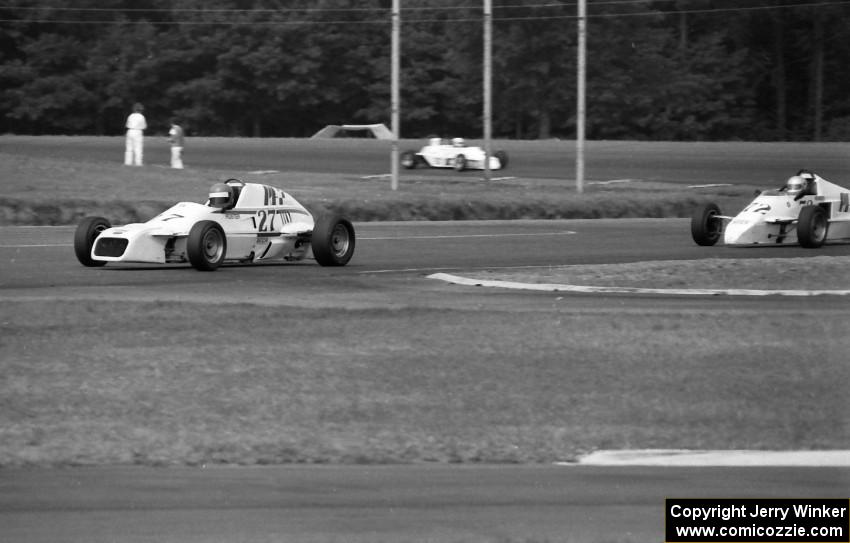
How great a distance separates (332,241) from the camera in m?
20.4

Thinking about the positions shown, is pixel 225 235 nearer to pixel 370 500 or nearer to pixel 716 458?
pixel 716 458

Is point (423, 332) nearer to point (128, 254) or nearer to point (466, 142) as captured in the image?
point (128, 254)

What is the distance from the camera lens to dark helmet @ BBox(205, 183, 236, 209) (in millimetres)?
19500

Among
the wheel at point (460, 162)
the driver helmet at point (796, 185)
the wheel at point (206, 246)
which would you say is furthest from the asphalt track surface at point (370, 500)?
the wheel at point (460, 162)

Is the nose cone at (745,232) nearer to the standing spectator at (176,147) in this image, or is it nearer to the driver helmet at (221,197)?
the driver helmet at (221,197)

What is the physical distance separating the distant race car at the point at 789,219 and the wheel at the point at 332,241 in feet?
21.4

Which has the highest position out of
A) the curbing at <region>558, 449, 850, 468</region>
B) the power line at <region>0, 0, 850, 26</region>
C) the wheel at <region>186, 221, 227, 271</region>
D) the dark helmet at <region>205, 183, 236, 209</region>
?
the power line at <region>0, 0, 850, 26</region>

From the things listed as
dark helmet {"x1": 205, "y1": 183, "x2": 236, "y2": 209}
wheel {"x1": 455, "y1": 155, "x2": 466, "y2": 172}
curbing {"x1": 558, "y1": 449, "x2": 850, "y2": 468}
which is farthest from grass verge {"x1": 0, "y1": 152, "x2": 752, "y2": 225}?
curbing {"x1": 558, "y1": 449, "x2": 850, "y2": 468}

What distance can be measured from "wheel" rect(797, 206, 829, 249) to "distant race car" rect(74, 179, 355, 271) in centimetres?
748

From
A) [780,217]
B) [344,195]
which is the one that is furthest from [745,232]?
[344,195]

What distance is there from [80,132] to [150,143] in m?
21.4

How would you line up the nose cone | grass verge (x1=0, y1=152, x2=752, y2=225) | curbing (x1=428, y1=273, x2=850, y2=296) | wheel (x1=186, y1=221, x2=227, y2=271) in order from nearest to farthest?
curbing (x1=428, y1=273, x2=850, y2=296)
wheel (x1=186, y1=221, x2=227, y2=271)
the nose cone
grass verge (x1=0, y1=152, x2=752, y2=225)

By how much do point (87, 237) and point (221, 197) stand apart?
1.68m

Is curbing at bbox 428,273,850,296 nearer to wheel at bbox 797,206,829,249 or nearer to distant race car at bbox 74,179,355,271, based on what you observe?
distant race car at bbox 74,179,355,271
